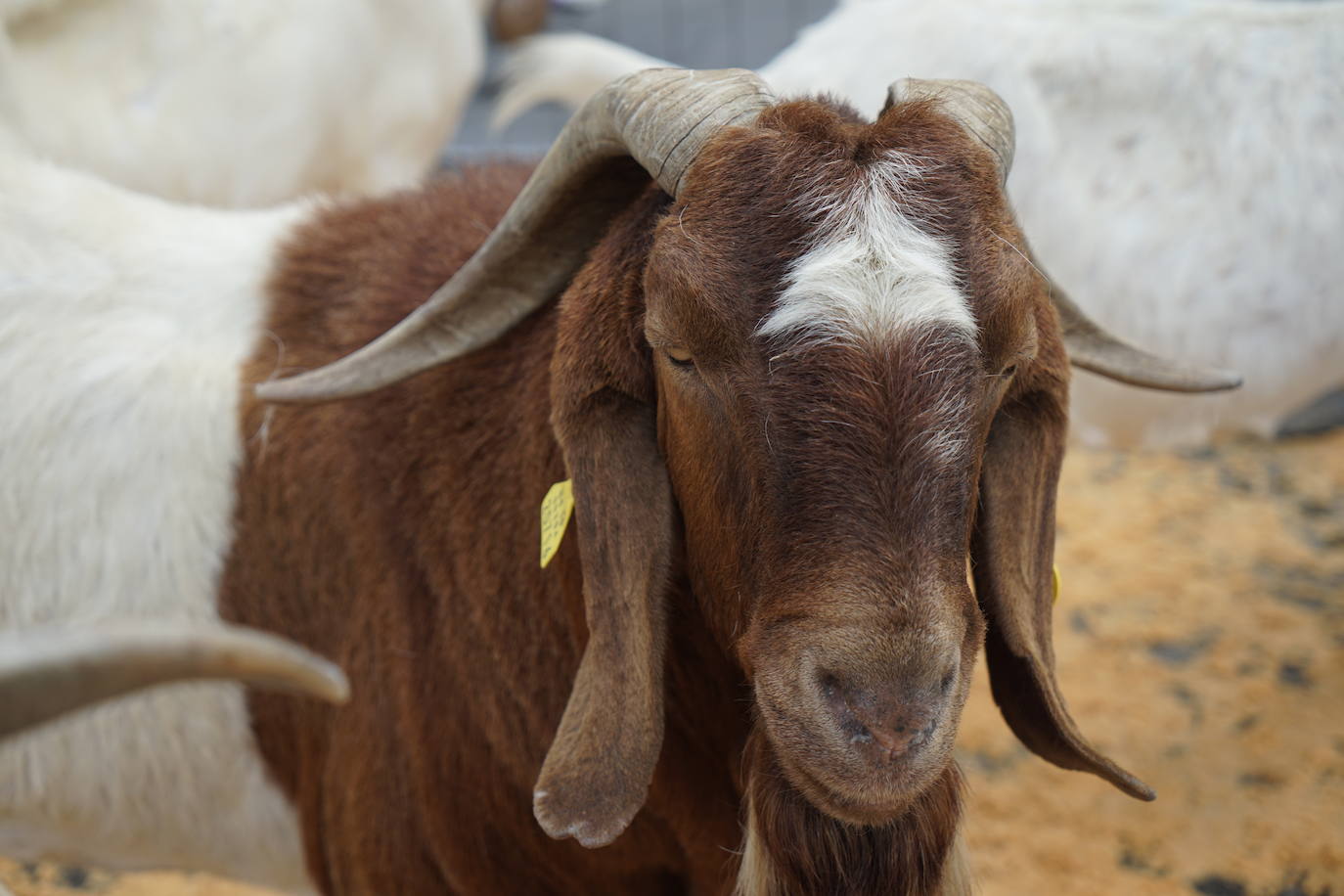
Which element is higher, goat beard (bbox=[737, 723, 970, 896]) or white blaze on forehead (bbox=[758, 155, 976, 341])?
white blaze on forehead (bbox=[758, 155, 976, 341])

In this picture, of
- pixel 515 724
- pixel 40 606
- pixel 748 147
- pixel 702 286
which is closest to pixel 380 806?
pixel 515 724

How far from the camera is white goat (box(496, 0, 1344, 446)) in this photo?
361 centimetres

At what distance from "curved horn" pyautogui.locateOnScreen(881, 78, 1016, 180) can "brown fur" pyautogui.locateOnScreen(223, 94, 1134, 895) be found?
82 mm

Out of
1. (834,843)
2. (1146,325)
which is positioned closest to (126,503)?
(834,843)

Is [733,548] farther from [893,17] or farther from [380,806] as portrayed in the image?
[893,17]

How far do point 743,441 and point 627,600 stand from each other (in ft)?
1.06

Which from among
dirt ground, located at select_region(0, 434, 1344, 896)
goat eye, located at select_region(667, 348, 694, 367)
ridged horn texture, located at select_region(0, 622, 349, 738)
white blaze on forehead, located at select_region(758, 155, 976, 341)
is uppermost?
ridged horn texture, located at select_region(0, 622, 349, 738)

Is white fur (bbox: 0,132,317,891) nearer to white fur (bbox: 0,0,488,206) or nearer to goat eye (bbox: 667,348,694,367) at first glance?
goat eye (bbox: 667,348,694,367)

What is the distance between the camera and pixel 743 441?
5.01 ft

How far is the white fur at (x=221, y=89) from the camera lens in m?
4.05

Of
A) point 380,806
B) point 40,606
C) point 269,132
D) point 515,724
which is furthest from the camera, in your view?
point 269,132

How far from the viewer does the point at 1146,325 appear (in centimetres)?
362

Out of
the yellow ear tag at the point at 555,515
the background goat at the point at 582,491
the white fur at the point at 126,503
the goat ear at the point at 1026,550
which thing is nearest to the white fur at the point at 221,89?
the background goat at the point at 582,491

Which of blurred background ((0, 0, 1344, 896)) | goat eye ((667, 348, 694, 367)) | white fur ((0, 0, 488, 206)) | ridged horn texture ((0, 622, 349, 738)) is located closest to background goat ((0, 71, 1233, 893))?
goat eye ((667, 348, 694, 367))
